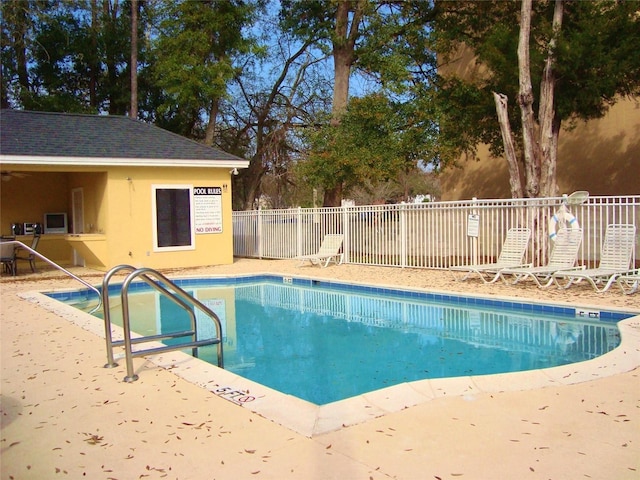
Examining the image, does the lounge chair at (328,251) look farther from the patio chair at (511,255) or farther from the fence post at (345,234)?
the patio chair at (511,255)

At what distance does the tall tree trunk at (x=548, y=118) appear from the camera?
1360 centimetres

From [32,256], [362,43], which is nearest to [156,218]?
[32,256]

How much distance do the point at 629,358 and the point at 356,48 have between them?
61.9ft

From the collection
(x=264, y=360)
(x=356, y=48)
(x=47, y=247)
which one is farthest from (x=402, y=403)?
(x=356, y=48)

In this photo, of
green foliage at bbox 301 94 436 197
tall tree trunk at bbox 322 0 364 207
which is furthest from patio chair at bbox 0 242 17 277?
tall tree trunk at bbox 322 0 364 207

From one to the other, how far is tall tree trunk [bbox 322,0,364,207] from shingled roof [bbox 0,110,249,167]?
19.1ft

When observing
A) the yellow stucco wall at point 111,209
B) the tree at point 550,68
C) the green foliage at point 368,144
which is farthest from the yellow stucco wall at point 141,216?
the tree at point 550,68

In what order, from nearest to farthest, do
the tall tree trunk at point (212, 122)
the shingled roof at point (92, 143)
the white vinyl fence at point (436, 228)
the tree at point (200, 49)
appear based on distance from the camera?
the white vinyl fence at point (436, 228) < the shingled roof at point (92, 143) < the tree at point (200, 49) < the tall tree trunk at point (212, 122)

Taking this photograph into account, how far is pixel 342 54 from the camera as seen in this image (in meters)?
21.6

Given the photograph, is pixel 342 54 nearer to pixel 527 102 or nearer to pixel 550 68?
pixel 550 68

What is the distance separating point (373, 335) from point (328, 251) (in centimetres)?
772

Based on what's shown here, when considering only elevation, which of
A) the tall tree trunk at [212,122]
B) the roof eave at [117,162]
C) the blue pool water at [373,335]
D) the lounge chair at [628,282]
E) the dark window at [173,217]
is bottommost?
the blue pool water at [373,335]

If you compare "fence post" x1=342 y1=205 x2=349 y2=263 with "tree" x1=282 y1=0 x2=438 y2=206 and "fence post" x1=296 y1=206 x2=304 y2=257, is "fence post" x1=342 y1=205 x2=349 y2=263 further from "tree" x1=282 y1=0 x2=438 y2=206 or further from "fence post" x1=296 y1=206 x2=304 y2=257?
"tree" x1=282 y1=0 x2=438 y2=206

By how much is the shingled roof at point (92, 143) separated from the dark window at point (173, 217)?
0.92 metres
